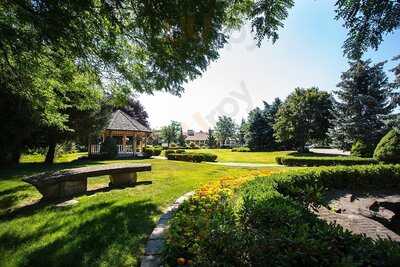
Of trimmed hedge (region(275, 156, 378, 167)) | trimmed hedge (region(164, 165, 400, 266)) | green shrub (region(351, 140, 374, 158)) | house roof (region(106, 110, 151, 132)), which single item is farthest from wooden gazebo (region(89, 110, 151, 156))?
trimmed hedge (region(164, 165, 400, 266))

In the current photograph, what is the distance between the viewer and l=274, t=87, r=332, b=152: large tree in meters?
40.6

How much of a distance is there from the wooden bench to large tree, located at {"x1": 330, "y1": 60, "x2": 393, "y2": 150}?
2722cm

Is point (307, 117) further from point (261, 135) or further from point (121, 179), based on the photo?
point (121, 179)

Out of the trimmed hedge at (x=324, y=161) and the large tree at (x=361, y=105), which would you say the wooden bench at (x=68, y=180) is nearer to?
the trimmed hedge at (x=324, y=161)

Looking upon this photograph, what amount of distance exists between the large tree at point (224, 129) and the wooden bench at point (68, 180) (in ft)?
265

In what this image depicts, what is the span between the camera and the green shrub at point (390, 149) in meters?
19.8

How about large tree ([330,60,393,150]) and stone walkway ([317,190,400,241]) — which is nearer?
stone walkway ([317,190,400,241])

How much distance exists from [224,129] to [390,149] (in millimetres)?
72096

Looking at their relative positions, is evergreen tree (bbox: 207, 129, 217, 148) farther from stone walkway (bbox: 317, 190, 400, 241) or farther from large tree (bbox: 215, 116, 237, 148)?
stone walkway (bbox: 317, 190, 400, 241)

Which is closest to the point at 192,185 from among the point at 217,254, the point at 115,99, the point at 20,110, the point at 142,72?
the point at 115,99

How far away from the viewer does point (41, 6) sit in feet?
14.9

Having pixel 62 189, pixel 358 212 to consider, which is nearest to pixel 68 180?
pixel 62 189

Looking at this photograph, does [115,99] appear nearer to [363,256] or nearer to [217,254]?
[217,254]

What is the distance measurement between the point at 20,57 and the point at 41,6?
287 cm
